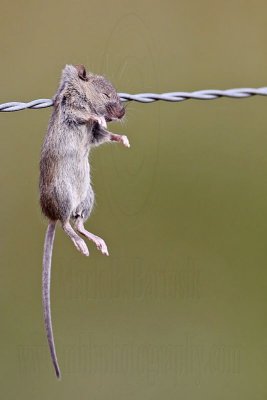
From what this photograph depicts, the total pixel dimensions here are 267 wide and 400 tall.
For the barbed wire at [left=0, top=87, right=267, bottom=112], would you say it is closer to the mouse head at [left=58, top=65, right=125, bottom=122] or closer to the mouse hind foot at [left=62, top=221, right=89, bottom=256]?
the mouse head at [left=58, top=65, right=125, bottom=122]

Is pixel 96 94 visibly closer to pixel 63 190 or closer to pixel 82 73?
pixel 82 73

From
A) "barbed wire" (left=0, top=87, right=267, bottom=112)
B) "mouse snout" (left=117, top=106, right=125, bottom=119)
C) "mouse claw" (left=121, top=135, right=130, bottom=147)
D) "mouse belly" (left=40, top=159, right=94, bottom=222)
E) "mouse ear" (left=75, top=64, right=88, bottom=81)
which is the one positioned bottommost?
"mouse belly" (left=40, top=159, right=94, bottom=222)

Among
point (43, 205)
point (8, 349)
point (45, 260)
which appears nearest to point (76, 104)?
point (43, 205)

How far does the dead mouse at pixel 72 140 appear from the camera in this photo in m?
2.51

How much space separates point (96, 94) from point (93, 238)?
413 millimetres

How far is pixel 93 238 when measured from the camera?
255cm

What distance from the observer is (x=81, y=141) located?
254 centimetres

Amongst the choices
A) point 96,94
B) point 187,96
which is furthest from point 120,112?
point 187,96

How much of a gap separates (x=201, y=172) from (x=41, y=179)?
7.96 feet

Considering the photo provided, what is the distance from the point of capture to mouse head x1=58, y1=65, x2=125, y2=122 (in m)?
2.54

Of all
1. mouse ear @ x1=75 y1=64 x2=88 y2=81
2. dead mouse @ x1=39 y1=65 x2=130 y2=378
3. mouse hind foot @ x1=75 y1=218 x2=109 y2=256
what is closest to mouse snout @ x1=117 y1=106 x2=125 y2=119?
dead mouse @ x1=39 y1=65 x2=130 y2=378

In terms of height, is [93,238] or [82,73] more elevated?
[82,73]

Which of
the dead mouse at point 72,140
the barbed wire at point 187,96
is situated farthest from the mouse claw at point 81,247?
the barbed wire at point 187,96

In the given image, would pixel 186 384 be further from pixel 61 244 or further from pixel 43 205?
pixel 43 205
